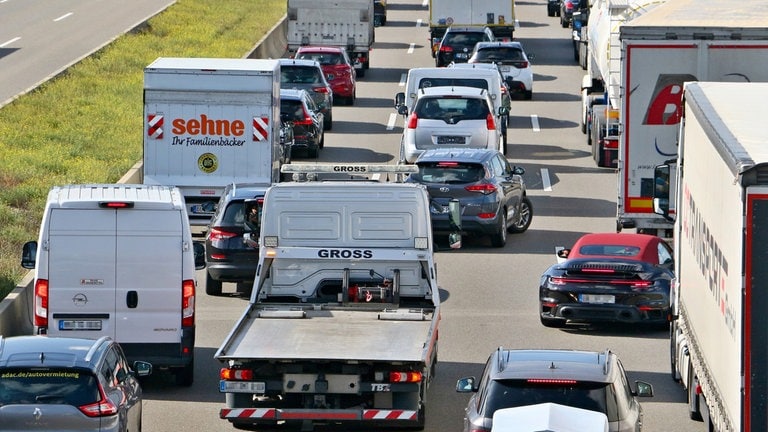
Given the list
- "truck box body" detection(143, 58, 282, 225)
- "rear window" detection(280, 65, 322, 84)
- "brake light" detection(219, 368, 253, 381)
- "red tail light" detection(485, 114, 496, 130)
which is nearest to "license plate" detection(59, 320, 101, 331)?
"brake light" detection(219, 368, 253, 381)

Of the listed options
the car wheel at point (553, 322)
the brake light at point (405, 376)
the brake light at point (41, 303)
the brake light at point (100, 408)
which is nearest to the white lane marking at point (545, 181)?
the car wheel at point (553, 322)

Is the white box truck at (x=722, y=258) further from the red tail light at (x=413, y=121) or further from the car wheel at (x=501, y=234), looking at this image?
the red tail light at (x=413, y=121)

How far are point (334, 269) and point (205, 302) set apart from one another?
583 centimetres

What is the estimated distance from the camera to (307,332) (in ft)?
59.6

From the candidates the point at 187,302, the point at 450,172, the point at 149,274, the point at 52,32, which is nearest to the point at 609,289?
the point at 187,302

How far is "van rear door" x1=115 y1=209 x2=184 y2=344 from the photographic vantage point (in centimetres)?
1884

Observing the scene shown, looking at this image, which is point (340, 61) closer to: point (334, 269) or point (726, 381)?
point (334, 269)

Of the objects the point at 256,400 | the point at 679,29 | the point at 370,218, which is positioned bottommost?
the point at 256,400

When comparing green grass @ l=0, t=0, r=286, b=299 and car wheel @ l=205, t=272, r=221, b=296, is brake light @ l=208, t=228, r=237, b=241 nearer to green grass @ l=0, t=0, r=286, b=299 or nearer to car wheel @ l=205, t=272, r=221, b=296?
car wheel @ l=205, t=272, r=221, b=296

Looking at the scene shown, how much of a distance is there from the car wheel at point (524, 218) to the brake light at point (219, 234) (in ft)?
25.8

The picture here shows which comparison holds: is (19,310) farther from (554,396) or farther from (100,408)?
(554,396)

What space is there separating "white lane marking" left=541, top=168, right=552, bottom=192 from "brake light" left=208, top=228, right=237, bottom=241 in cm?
1278

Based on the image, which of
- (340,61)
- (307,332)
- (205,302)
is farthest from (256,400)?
(340,61)

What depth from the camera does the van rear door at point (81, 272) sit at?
18797 mm
